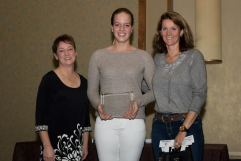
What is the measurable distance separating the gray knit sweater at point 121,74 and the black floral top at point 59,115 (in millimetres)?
177

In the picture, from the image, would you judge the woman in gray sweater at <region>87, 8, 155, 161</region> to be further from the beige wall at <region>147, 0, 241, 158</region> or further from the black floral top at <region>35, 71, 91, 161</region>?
the beige wall at <region>147, 0, 241, 158</region>

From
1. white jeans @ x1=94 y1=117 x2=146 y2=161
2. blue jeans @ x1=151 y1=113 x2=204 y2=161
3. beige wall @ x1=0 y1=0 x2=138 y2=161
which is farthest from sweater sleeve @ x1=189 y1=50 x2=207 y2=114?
beige wall @ x1=0 y1=0 x2=138 y2=161

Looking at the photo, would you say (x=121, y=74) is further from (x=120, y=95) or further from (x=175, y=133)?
(x=175, y=133)

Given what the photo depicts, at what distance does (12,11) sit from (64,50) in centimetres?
353

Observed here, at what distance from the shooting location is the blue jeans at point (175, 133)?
233cm

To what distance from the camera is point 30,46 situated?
5664 millimetres

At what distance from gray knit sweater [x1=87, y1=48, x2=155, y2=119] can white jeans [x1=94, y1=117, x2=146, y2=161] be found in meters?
0.13

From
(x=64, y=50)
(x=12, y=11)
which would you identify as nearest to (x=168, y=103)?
(x=64, y=50)

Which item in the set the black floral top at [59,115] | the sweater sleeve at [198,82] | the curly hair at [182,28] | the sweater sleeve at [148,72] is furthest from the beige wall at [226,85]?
the black floral top at [59,115]

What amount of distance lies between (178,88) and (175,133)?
0.33 metres

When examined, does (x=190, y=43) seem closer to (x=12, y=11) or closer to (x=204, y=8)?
(x=204, y=8)

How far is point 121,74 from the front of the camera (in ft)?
8.23

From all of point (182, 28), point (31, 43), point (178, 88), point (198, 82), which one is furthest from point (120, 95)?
point (31, 43)

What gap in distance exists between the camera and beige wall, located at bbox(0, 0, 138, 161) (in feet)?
17.8
